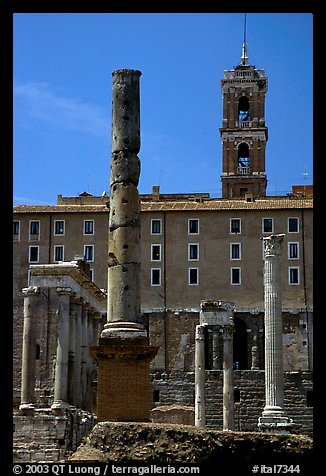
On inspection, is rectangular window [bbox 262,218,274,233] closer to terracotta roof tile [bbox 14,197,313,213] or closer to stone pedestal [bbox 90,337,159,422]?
terracotta roof tile [bbox 14,197,313,213]

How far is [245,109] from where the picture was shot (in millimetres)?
70375

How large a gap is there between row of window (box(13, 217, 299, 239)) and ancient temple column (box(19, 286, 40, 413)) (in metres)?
18.8

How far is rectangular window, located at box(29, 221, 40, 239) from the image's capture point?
55.3 m

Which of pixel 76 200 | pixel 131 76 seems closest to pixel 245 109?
pixel 76 200

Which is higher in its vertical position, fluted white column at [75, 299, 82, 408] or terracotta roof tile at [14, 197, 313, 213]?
terracotta roof tile at [14, 197, 313, 213]

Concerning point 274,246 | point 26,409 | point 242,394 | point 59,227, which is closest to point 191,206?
point 59,227

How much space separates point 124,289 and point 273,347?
1110 centimetres

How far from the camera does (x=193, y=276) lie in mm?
54094

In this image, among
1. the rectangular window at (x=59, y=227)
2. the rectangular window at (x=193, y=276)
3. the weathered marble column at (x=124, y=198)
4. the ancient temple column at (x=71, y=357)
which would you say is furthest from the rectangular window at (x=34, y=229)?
the weathered marble column at (x=124, y=198)

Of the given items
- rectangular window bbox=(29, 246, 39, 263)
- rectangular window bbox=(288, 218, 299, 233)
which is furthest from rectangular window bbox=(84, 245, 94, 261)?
rectangular window bbox=(288, 218, 299, 233)

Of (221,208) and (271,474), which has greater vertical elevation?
(221,208)

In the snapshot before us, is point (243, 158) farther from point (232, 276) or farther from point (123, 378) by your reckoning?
point (123, 378)
